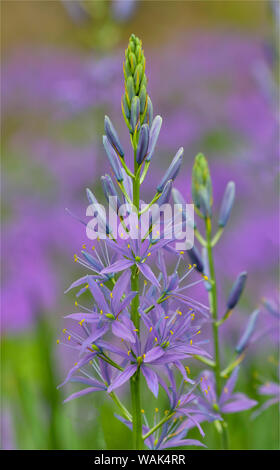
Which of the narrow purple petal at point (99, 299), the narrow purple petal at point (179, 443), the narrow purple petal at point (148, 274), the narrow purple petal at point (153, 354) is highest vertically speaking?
the narrow purple petal at point (148, 274)

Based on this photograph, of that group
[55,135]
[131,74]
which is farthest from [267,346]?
[55,135]

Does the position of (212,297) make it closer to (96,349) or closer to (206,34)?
(96,349)

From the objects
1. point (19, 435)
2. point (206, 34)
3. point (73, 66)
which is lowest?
point (19, 435)

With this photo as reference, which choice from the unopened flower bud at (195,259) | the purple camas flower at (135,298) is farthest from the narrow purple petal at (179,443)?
the unopened flower bud at (195,259)

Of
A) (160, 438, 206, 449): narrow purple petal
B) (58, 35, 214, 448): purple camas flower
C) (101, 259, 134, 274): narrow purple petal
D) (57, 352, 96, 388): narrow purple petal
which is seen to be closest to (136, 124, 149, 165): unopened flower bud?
(58, 35, 214, 448): purple camas flower

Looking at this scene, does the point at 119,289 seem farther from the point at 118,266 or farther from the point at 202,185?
the point at 202,185

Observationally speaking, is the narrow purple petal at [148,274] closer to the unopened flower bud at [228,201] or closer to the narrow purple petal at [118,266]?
the narrow purple petal at [118,266]

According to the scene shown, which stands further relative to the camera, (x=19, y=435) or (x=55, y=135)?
(x=55, y=135)
